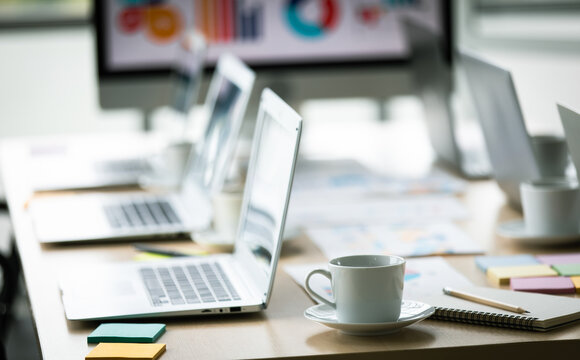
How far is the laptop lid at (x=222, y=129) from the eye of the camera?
1.58 meters

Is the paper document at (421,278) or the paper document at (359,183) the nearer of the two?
the paper document at (421,278)

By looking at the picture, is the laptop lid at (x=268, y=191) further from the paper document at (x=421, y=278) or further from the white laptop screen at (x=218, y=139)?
the white laptop screen at (x=218, y=139)

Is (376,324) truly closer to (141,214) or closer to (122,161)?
(141,214)

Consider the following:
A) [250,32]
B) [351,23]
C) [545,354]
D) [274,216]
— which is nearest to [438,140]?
[351,23]

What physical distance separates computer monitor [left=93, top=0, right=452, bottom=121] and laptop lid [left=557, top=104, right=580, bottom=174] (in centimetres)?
120

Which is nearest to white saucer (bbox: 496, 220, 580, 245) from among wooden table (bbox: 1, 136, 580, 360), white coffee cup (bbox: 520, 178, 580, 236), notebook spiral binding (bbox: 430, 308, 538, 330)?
white coffee cup (bbox: 520, 178, 580, 236)

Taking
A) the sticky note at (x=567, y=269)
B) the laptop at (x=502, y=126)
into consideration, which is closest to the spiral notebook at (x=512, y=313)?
the sticky note at (x=567, y=269)

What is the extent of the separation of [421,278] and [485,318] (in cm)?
21

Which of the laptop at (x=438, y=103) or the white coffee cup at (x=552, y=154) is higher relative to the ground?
the laptop at (x=438, y=103)

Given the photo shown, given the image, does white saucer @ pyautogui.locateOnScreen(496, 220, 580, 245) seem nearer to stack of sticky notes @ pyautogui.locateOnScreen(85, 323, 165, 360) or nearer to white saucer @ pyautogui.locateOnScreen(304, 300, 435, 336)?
white saucer @ pyautogui.locateOnScreen(304, 300, 435, 336)

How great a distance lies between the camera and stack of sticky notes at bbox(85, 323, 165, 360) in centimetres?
94

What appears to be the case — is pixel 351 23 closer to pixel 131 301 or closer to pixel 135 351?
pixel 131 301

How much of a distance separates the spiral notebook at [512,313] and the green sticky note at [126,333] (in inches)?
13.0

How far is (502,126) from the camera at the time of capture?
1.55 meters
